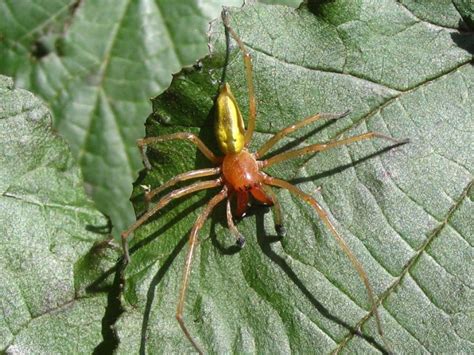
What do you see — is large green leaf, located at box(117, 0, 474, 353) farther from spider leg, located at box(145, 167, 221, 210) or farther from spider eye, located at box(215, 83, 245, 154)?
spider leg, located at box(145, 167, 221, 210)

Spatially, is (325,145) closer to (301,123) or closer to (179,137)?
(301,123)

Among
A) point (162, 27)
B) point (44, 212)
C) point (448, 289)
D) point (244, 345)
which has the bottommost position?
point (244, 345)

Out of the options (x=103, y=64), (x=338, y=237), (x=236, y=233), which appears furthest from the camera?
(x=103, y=64)

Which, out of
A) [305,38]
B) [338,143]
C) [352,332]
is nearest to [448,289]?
[352,332]

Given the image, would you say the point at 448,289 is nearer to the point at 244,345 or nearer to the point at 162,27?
the point at 244,345

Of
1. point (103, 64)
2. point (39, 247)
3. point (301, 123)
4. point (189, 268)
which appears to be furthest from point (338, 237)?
point (103, 64)

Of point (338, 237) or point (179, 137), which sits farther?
point (179, 137)
